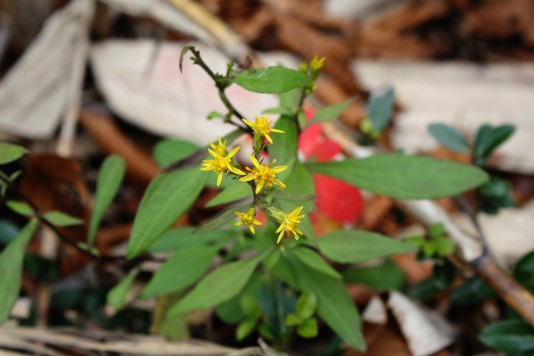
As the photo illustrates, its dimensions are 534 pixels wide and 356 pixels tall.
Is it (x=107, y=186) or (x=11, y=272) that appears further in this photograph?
(x=107, y=186)

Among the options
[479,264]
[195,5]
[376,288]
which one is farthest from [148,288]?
[195,5]

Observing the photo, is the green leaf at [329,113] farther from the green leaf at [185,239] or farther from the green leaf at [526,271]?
the green leaf at [526,271]

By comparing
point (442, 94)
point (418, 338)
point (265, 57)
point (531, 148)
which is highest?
point (265, 57)

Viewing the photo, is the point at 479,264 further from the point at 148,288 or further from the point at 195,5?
the point at 195,5

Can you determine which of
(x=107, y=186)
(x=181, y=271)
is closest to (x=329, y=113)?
(x=181, y=271)

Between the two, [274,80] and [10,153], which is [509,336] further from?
[10,153]

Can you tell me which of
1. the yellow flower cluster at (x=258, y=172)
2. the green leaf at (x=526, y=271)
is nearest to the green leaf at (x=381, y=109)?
the green leaf at (x=526, y=271)

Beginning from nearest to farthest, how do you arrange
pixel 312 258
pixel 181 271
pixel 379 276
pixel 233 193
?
1. pixel 233 193
2. pixel 312 258
3. pixel 181 271
4. pixel 379 276
